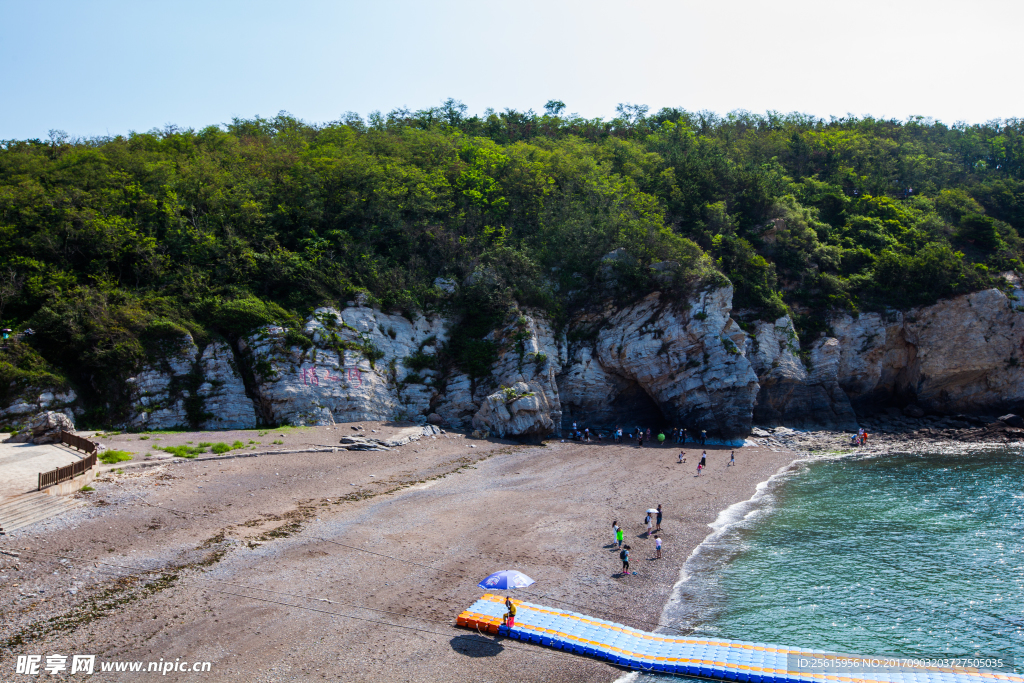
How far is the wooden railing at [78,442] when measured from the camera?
26.5 metres

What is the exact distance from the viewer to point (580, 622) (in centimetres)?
1734

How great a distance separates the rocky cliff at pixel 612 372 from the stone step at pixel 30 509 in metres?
14.0

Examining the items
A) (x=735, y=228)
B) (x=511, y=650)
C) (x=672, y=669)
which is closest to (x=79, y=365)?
(x=511, y=650)

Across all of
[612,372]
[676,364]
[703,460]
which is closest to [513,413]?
[612,372]

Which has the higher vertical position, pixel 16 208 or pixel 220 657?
pixel 16 208

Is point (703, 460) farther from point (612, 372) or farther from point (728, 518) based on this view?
point (612, 372)

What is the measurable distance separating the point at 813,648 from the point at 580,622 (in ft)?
22.8

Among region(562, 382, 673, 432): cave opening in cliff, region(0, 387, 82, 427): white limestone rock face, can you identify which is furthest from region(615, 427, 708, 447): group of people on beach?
region(0, 387, 82, 427): white limestone rock face

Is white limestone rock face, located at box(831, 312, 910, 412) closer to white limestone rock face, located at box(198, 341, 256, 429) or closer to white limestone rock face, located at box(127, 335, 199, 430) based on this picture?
white limestone rock face, located at box(198, 341, 256, 429)

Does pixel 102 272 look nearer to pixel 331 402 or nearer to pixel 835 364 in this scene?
pixel 331 402

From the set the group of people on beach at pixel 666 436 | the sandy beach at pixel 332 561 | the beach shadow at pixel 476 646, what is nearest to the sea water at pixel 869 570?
the sandy beach at pixel 332 561

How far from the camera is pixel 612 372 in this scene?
47094 mm

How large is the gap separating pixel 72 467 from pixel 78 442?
219 inches

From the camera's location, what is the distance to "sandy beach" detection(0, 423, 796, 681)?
15.2 m
